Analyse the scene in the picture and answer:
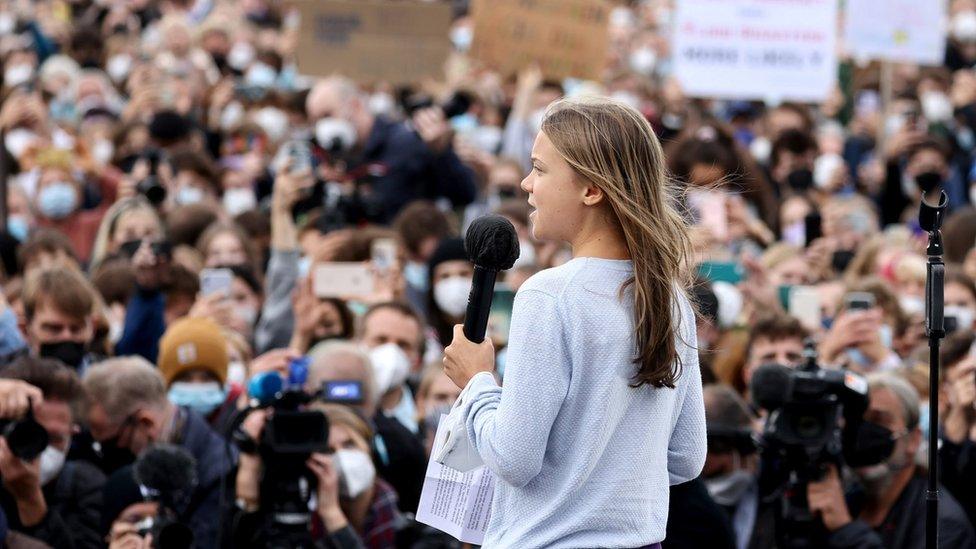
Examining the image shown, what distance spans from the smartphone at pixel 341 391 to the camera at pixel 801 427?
148 cm

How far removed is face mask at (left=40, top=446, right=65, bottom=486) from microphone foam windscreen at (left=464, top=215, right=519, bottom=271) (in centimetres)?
277

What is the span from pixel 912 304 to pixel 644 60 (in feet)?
33.3

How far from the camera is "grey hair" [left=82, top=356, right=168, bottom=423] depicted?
19.7ft

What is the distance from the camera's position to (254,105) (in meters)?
14.7

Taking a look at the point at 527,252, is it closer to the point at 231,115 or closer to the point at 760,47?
the point at 760,47

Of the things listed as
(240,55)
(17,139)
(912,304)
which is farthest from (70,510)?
(240,55)

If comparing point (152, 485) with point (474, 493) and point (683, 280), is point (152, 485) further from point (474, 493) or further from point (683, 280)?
point (683, 280)

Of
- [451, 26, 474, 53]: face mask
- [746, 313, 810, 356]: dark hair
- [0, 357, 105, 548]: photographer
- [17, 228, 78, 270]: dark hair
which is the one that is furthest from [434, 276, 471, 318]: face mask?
[451, 26, 474, 53]: face mask

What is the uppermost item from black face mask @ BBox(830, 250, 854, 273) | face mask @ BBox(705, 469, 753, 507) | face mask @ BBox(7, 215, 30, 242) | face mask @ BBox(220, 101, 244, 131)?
face mask @ BBox(220, 101, 244, 131)

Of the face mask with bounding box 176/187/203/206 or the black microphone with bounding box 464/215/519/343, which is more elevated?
the black microphone with bounding box 464/215/519/343

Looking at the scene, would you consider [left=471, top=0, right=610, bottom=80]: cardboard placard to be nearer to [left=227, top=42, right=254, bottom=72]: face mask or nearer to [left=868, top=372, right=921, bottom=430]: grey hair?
[left=227, top=42, right=254, bottom=72]: face mask

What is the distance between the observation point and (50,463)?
5.77 m

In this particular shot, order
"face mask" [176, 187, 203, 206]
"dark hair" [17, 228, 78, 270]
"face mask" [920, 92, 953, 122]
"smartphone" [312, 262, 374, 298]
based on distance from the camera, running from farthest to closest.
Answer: "face mask" [920, 92, 953, 122] → "face mask" [176, 187, 203, 206] → "dark hair" [17, 228, 78, 270] → "smartphone" [312, 262, 374, 298]

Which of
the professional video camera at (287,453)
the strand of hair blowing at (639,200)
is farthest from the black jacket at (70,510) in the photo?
the strand of hair blowing at (639,200)
